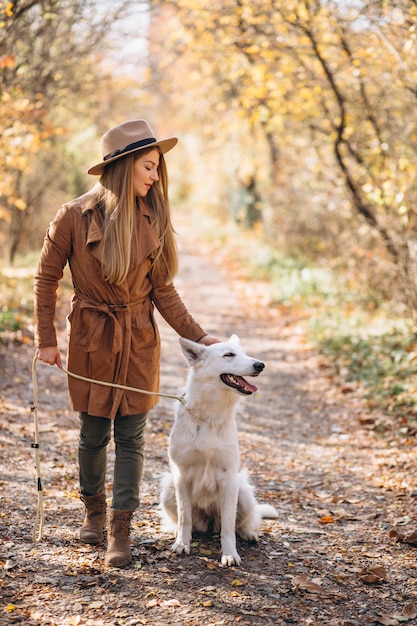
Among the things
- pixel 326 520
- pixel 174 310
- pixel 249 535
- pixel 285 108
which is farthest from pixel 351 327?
pixel 174 310

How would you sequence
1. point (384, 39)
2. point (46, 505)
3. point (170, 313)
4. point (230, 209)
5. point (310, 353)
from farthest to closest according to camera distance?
1. point (230, 209)
2. point (310, 353)
3. point (384, 39)
4. point (46, 505)
5. point (170, 313)

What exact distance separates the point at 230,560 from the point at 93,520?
2.70 feet

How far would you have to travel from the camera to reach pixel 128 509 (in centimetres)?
347

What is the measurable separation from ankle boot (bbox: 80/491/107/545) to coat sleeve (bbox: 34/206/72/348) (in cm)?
94

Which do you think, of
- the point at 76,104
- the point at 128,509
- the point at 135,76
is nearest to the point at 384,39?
the point at 128,509

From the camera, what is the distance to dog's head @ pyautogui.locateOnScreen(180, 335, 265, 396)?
3457mm

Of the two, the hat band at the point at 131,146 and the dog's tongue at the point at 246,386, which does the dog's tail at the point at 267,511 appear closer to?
the dog's tongue at the point at 246,386

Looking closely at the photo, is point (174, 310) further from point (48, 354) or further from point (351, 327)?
point (351, 327)

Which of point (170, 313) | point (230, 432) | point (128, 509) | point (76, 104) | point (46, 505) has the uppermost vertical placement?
point (76, 104)

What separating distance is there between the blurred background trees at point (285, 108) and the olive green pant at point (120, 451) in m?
3.81

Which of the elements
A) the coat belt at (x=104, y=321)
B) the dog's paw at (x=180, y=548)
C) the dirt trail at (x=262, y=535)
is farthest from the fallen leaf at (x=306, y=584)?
the coat belt at (x=104, y=321)

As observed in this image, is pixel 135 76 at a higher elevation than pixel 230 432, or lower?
higher

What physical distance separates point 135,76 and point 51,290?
60.1 feet

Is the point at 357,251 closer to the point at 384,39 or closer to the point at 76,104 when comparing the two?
the point at 384,39
